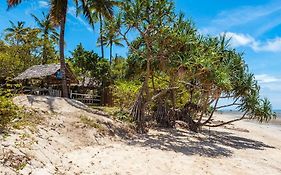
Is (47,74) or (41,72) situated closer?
(47,74)

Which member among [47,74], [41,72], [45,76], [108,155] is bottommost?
[108,155]

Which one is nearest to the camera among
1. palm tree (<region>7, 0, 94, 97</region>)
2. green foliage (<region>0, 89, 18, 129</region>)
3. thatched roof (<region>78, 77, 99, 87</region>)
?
green foliage (<region>0, 89, 18, 129</region>)

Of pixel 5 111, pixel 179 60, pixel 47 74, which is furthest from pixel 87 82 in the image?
pixel 5 111

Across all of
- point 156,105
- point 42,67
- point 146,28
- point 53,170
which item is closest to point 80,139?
point 53,170

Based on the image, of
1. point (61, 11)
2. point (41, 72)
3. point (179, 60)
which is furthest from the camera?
point (41, 72)

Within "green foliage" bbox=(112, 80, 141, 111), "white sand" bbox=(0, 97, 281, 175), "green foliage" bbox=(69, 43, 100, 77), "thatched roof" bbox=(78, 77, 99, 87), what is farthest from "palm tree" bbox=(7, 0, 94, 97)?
"thatched roof" bbox=(78, 77, 99, 87)

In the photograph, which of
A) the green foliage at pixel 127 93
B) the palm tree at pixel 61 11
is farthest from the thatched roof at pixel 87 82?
the palm tree at pixel 61 11

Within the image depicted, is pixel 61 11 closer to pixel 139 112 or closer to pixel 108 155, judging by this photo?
pixel 139 112

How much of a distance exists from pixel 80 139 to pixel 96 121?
2053 mm

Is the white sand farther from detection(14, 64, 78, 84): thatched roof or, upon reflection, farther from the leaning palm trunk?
detection(14, 64, 78, 84): thatched roof

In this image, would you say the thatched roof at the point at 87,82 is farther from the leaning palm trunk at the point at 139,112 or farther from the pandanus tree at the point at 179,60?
the leaning palm trunk at the point at 139,112

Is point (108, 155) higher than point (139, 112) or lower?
lower

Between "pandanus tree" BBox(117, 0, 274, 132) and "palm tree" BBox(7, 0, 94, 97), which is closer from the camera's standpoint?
"pandanus tree" BBox(117, 0, 274, 132)

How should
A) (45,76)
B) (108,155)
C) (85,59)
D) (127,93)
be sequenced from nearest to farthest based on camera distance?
(108,155) → (127,93) → (45,76) → (85,59)
